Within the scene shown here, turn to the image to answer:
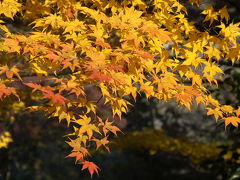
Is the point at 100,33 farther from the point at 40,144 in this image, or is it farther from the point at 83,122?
the point at 40,144

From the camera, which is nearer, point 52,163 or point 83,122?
point 83,122

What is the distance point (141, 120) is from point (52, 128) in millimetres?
3241

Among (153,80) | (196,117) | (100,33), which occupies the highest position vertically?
(100,33)

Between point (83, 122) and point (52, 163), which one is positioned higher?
point (83, 122)

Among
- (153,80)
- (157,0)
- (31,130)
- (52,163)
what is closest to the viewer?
(153,80)

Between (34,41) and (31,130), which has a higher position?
(34,41)

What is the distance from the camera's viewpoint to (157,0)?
13.0ft

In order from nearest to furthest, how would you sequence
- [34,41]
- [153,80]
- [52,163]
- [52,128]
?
[34,41], [153,80], [52,128], [52,163]

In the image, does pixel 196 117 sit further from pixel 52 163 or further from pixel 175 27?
pixel 175 27

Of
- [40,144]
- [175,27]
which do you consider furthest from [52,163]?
[175,27]

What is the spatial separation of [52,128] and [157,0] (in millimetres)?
8195

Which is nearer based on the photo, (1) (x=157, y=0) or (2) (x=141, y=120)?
(1) (x=157, y=0)

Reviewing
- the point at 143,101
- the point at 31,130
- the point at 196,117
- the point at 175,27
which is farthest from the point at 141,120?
the point at 175,27

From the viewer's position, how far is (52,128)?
11.6m
